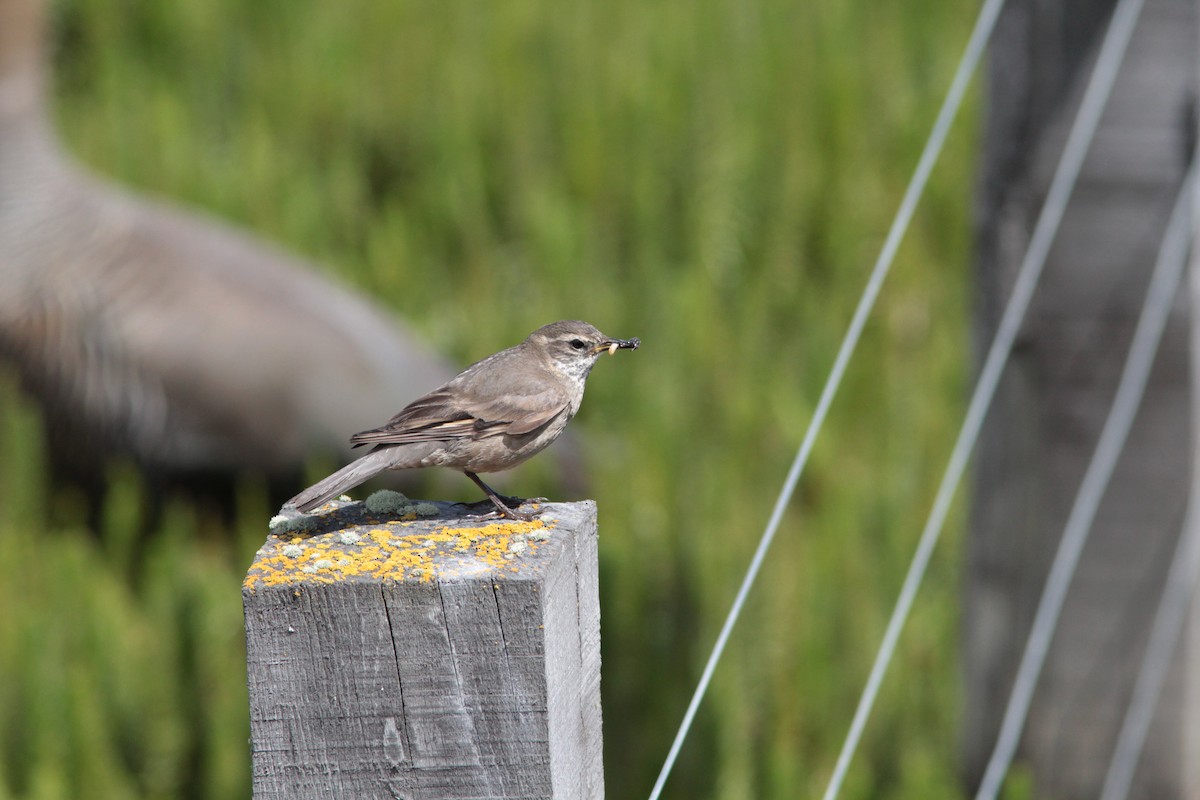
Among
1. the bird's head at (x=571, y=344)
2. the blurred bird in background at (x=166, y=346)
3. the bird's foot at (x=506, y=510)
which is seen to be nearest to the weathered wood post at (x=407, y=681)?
the bird's foot at (x=506, y=510)

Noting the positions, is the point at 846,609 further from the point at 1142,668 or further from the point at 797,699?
the point at 1142,668

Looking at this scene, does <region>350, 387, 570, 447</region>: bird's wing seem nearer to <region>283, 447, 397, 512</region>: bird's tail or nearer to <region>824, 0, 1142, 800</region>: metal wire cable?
<region>283, 447, 397, 512</region>: bird's tail

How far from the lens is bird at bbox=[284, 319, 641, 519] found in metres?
1.73

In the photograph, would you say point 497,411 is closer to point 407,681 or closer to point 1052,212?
point 407,681

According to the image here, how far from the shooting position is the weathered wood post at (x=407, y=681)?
121cm

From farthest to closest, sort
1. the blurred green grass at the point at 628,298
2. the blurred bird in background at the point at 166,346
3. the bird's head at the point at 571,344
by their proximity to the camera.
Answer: the blurred bird in background at the point at 166,346, the blurred green grass at the point at 628,298, the bird's head at the point at 571,344

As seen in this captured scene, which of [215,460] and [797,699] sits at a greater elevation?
[215,460]

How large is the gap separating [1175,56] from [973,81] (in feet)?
10.8

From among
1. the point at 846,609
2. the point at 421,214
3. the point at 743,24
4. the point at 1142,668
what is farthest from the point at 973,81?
the point at 1142,668

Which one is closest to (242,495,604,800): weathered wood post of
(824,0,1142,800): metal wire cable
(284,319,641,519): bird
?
(284,319,641,519): bird

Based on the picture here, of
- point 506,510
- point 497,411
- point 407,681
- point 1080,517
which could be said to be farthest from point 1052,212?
point 407,681

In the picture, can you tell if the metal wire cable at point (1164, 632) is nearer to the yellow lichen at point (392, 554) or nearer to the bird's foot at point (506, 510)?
the bird's foot at point (506, 510)

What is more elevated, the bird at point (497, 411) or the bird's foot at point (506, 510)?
the bird at point (497, 411)

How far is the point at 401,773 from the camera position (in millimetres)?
1231
